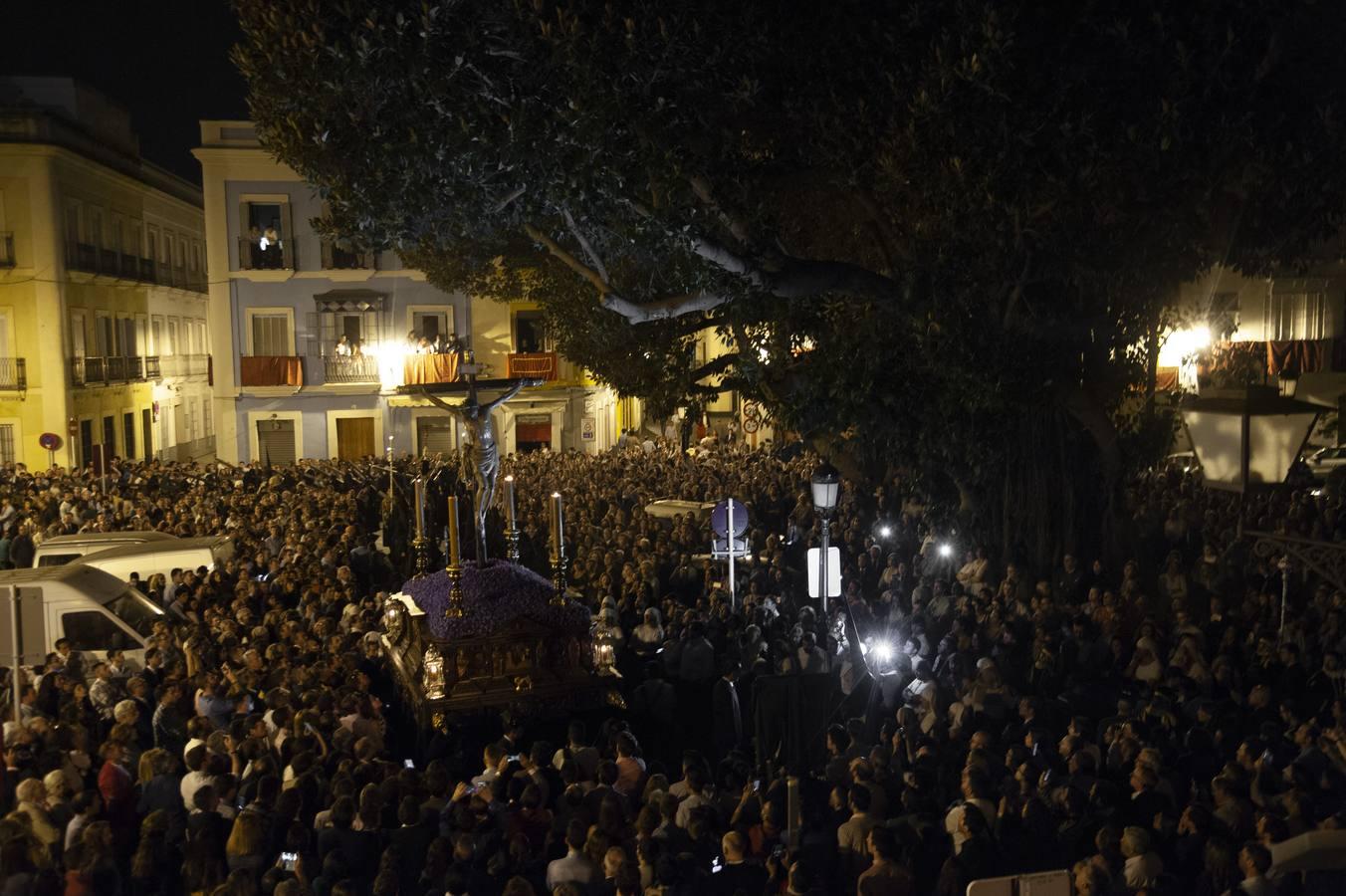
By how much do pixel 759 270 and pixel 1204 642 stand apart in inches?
214

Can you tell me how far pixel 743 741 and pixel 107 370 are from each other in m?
30.3

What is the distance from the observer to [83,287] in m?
34.2

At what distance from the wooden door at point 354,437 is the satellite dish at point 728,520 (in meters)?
22.0

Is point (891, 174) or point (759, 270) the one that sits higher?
point (891, 174)

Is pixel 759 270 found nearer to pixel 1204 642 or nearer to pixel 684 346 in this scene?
pixel 1204 642

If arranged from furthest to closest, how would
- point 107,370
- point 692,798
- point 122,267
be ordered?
point 122,267
point 107,370
point 692,798

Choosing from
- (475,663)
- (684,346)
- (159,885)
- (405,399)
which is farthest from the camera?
(405,399)

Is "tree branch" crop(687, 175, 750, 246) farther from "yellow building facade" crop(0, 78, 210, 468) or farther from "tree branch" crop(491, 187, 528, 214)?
"yellow building facade" crop(0, 78, 210, 468)

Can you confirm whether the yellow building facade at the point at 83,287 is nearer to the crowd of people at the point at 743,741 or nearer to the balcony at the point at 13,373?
the balcony at the point at 13,373

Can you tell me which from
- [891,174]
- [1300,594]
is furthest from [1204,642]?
[891,174]

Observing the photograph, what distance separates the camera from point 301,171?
46.5 feet

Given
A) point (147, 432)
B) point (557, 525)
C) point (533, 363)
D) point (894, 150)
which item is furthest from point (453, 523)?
point (147, 432)

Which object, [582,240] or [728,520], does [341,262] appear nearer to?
[582,240]

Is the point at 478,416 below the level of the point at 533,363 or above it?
below
